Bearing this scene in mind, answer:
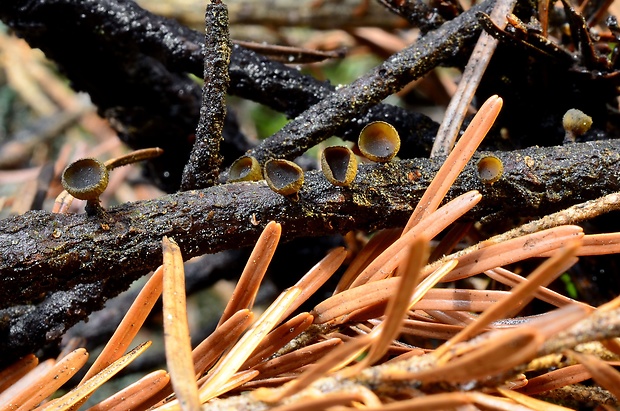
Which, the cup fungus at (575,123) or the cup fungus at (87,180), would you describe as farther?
the cup fungus at (575,123)

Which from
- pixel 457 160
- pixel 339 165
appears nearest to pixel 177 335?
pixel 339 165

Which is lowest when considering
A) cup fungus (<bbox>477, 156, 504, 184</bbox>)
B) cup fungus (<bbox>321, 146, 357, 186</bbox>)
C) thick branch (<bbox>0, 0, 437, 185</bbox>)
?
cup fungus (<bbox>477, 156, 504, 184</bbox>)

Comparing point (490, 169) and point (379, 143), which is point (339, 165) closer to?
point (379, 143)

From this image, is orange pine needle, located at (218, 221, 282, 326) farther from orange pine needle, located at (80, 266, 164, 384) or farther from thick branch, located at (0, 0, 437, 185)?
thick branch, located at (0, 0, 437, 185)

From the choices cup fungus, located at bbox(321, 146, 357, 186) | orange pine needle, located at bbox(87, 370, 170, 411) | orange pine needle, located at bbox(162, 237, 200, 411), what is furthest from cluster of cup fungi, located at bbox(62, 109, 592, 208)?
orange pine needle, located at bbox(87, 370, 170, 411)

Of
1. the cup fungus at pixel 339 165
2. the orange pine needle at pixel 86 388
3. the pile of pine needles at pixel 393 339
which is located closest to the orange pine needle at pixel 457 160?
the pile of pine needles at pixel 393 339

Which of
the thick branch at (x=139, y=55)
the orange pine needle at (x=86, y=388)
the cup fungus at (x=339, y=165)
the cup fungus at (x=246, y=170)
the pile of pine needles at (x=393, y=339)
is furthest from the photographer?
the thick branch at (x=139, y=55)

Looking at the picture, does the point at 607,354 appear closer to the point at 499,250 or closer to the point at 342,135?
the point at 499,250

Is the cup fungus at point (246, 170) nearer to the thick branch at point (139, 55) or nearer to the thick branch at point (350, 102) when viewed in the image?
the thick branch at point (350, 102)
